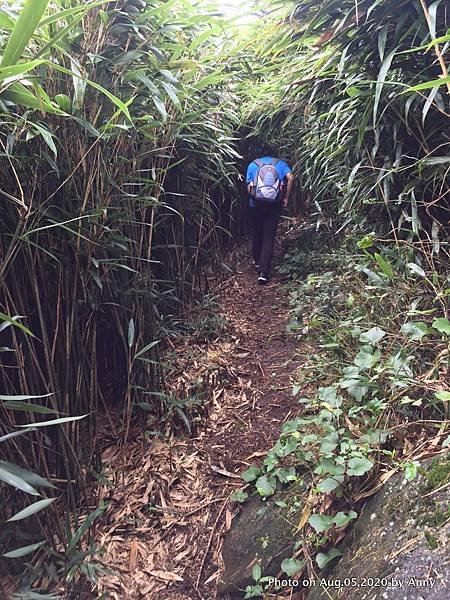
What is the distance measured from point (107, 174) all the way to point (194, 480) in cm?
130

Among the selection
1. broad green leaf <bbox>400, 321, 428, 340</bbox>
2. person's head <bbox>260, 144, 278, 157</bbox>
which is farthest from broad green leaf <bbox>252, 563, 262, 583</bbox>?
person's head <bbox>260, 144, 278, 157</bbox>

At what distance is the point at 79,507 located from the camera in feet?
4.86

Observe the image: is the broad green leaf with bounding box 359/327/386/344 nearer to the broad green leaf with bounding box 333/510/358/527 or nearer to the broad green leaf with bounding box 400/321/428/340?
the broad green leaf with bounding box 400/321/428/340

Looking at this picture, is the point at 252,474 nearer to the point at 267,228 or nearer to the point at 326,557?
the point at 326,557

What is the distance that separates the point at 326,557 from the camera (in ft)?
3.48

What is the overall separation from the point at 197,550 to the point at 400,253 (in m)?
1.46

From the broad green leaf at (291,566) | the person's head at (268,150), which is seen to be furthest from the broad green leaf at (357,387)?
the person's head at (268,150)

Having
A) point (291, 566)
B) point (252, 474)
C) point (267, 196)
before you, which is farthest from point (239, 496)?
point (267, 196)

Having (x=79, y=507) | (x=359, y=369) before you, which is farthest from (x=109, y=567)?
(x=359, y=369)

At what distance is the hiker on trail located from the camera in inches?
139

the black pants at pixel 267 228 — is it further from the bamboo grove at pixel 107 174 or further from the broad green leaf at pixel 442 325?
the broad green leaf at pixel 442 325

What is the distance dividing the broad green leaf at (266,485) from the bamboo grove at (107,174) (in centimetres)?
61

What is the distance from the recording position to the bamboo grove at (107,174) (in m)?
1.17

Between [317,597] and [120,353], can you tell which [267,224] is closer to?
[120,353]
